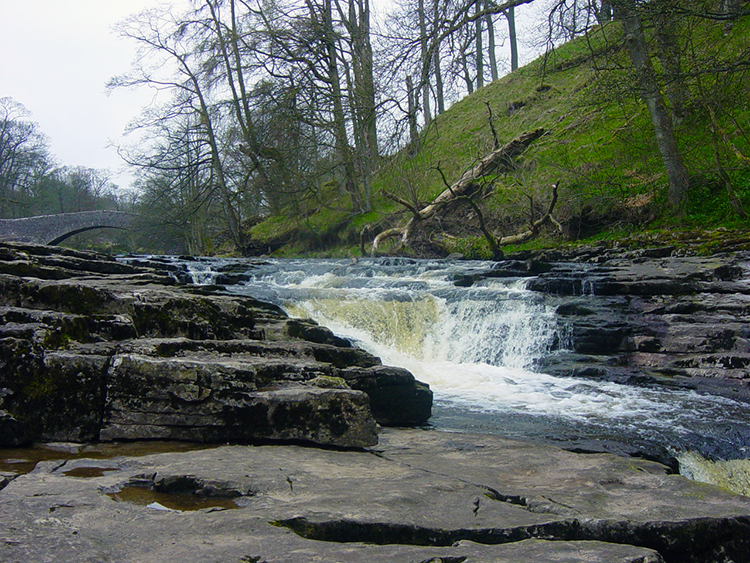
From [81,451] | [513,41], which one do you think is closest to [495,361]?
[81,451]

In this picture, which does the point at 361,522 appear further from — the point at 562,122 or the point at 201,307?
the point at 562,122

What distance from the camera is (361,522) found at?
2.31m

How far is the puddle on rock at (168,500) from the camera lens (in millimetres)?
2461

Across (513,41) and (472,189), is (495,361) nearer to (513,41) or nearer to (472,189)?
(472,189)

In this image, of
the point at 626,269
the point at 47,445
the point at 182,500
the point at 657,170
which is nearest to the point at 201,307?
the point at 47,445

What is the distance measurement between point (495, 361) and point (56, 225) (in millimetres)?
29024

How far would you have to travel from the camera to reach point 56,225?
29766mm

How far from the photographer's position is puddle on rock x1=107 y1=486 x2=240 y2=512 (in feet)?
8.07

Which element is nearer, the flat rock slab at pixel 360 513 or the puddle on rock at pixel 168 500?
the flat rock slab at pixel 360 513

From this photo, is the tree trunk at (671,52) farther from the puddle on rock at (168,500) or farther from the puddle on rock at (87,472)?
the puddle on rock at (87,472)

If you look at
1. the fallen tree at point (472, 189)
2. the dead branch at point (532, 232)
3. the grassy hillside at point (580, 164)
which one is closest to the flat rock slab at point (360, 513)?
the grassy hillside at point (580, 164)

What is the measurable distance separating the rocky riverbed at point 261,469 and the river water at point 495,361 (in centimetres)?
106

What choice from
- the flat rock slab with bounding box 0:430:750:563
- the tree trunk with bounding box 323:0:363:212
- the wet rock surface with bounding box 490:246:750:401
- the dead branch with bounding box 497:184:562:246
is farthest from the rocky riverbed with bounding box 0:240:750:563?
the dead branch with bounding box 497:184:562:246

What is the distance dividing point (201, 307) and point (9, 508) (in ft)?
11.3
